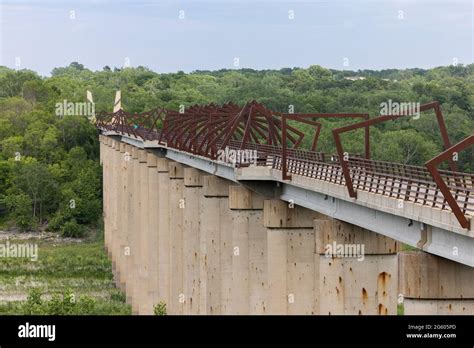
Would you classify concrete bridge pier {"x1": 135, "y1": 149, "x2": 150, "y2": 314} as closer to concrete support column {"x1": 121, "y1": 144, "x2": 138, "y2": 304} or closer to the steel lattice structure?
concrete support column {"x1": 121, "y1": 144, "x2": 138, "y2": 304}

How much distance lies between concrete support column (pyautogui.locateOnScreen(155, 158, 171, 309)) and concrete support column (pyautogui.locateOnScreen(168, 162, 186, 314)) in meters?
1.46

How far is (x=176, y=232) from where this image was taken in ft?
177

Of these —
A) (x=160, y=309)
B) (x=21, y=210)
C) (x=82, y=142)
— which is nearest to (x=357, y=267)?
(x=160, y=309)

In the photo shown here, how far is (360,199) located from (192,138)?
23538mm

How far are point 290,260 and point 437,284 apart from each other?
12.5m

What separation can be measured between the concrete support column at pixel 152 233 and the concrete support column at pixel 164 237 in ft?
5.15

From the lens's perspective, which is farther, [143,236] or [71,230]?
[71,230]

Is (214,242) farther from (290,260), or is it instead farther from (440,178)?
(440,178)

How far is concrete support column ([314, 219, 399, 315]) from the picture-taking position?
28.4 meters

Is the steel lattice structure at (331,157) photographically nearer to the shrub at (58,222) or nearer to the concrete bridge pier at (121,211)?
the concrete bridge pier at (121,211)

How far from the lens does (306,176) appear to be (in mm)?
31125

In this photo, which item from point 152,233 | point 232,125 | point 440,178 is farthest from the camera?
point 152,233

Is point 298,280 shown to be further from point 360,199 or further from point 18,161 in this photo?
point 18,161

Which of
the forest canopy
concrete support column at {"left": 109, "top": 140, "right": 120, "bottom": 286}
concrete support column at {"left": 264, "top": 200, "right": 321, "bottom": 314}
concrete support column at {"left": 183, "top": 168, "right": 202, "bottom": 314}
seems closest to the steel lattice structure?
concrete support column at {"left": 183, "top": 168, "right": 202, "bottom": 314}
